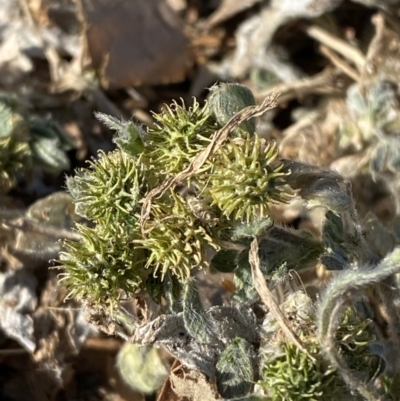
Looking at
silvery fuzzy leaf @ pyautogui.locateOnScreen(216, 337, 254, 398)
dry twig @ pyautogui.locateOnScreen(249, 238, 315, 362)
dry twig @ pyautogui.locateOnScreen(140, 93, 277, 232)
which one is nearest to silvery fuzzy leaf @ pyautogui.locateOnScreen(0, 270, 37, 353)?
A: silvery fuzzy leaf @ pyautogui.locateOnScreen(216, 337, 254, 398)

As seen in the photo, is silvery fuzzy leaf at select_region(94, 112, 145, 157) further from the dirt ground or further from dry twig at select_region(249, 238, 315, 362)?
the dirt ground

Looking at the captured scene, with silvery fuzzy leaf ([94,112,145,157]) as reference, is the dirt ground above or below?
below

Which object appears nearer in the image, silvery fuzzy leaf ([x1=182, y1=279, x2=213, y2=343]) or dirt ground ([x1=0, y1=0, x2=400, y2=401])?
silvery fuzzy leaf ([x1=182, y1=279, x2=213, y2=343])

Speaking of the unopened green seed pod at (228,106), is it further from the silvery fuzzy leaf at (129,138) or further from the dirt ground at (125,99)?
the dirt ground at (125,99)

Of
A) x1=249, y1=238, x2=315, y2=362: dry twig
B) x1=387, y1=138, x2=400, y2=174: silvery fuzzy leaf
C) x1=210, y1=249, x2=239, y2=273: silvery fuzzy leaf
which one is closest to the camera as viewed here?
x1=249, y1=238, x2=315, y2=362: dry twig

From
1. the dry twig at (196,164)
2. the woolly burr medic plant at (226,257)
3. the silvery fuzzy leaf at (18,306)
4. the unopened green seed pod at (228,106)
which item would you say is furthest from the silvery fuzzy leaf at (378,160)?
the silvery fuzzy leaf at (18,306)

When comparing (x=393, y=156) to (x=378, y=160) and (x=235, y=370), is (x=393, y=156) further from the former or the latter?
(x=235, y=370)
